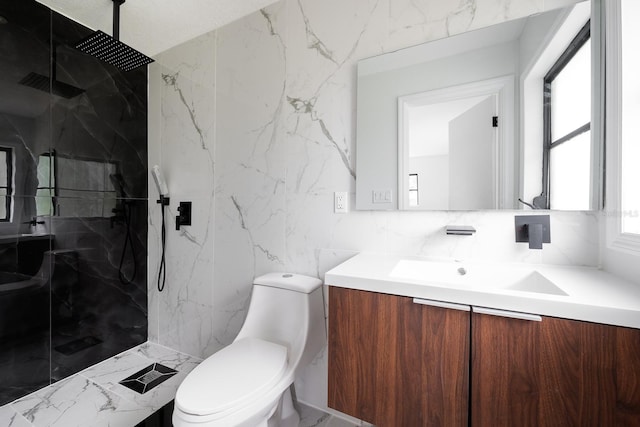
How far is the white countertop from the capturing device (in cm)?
63

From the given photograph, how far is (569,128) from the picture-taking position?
101 centimetres

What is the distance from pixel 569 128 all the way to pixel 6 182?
271 centimetres

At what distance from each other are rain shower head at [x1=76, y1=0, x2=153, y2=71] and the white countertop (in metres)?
1.74

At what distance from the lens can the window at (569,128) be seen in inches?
38.8

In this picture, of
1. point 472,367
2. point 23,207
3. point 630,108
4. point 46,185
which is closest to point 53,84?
point 46,185

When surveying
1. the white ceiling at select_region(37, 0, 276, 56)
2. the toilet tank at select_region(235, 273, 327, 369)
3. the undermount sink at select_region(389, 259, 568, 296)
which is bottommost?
the toilet tank at select_region(235, 273, 327, 369)

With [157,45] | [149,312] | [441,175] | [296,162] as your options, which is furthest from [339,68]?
[149,312]

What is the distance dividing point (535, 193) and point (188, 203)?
1.98 meters

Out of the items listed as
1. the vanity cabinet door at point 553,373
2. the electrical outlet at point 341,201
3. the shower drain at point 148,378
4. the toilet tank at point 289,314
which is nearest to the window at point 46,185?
the shower drain at point 148,378

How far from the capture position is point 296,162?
1.50m

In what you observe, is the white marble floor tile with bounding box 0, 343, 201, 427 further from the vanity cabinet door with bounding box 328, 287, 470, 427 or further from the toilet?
the vanity cabinet door with bounding box 328, 287, 470, 427

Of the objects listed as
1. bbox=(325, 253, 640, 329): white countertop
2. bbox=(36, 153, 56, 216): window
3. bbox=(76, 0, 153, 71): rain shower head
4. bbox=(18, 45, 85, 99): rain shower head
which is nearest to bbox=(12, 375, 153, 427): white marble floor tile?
bbox=(36, 153, 56, 216): window

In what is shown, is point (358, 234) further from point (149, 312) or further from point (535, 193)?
point (149, 312)

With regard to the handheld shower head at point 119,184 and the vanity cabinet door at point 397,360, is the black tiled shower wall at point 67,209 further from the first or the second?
the vanity cabinet door at point 397,360
